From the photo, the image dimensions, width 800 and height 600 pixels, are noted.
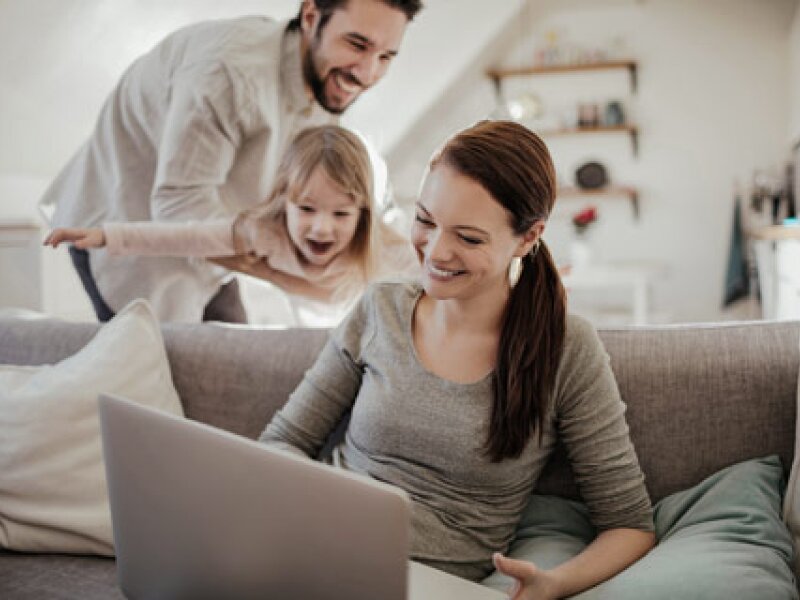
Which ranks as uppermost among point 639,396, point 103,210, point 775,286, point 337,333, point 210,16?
point 210,16

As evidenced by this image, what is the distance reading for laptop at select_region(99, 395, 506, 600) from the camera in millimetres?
650

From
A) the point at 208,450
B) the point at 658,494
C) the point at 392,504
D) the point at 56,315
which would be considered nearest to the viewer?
the point at 392,504


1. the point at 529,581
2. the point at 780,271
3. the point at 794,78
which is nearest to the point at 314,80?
the point at 529,581

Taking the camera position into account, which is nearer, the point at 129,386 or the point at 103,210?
the point at 129,386

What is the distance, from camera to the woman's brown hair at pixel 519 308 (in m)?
1.07

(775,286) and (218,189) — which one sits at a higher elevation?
(218,189)

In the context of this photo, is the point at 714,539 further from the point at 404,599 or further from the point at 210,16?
the point at 210,16

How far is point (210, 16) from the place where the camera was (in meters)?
1.83

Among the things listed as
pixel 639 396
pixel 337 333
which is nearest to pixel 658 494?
pixel 639 396

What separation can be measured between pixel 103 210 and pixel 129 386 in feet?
1.96

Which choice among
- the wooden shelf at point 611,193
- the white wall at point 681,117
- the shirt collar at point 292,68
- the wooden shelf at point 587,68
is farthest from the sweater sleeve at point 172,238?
the wooden shelf at point 611,193

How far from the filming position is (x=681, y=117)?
427 cm

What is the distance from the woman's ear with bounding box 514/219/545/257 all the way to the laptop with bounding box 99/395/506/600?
0.47 m

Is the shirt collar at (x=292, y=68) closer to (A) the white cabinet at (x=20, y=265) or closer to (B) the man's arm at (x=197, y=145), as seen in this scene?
(B) the man's arm at (x=197, y=145)
